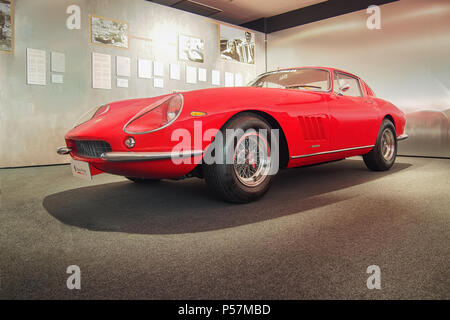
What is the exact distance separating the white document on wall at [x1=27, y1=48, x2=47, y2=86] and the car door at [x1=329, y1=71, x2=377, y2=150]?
4345 mm

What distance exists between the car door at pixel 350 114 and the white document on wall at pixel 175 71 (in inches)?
150

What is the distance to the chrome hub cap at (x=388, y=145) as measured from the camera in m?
3.82

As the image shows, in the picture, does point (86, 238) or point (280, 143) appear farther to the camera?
point (280, 143)

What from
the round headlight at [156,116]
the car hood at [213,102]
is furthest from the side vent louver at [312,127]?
the round headlight at [156,116]

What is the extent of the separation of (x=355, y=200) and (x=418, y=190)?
0.80m

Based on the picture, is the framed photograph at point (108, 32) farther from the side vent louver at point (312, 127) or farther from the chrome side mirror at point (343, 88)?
the side vent louver at point (312, 127)

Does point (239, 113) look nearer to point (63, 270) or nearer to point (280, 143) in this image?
point (280, 143)

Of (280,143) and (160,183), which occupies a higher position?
(280,143)

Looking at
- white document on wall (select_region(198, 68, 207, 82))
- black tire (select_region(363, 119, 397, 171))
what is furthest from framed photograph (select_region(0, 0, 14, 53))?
black tire (select_region(363, 119, 397, 171))

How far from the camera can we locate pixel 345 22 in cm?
698

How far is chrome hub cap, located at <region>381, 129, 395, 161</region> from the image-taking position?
3.82 metres

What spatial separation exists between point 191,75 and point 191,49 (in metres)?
0.55

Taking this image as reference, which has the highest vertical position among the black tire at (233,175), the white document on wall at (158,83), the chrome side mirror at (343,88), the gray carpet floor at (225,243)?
the white document on wall at (158,83)
